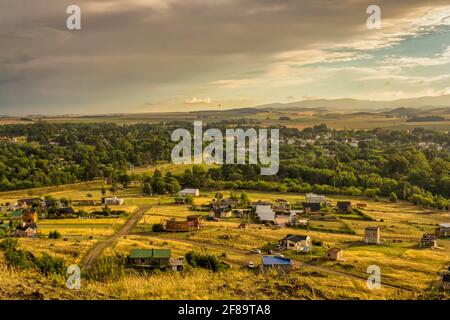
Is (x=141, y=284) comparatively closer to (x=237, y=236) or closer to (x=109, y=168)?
(x=237, y=236)

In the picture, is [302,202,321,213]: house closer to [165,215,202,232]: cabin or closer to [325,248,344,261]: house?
[165,215,202,232]: cabin

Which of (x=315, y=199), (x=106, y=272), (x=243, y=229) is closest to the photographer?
(x=106, y=272)

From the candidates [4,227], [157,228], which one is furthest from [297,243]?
[4,227]

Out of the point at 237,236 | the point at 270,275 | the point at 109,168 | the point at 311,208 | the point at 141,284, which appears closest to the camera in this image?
the point at 141,284

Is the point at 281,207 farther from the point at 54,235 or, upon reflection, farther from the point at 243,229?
the point at 54,235

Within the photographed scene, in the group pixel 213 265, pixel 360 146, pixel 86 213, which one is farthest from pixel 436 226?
pixel 360 146

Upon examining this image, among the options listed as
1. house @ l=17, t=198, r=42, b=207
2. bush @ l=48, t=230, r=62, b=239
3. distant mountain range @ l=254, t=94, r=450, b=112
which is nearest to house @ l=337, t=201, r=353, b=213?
bush @ l=48, t=230, r=62, b=239

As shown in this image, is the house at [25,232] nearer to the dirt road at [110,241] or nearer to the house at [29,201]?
the dirt road at [110,241]
